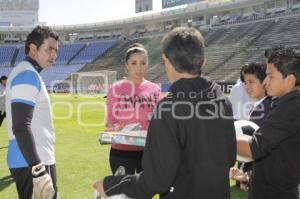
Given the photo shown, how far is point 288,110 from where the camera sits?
8.74ft

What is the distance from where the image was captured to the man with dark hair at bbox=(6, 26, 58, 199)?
301 cm

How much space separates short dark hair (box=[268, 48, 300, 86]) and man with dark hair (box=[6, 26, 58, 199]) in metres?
1.79

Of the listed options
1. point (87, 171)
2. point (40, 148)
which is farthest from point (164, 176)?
point (87, 171)

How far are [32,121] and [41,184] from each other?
1.85ft

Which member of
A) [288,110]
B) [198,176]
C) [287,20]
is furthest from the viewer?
[287,20]

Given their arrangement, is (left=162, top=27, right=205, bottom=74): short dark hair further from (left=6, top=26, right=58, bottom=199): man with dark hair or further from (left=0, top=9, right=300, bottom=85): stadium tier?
(left=0, top=9, right=300, bottom=85): stadium tier

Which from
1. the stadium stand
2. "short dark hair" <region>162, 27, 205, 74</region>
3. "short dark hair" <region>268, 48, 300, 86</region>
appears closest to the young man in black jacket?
"short dark hair" <region>162, 27, 205, 74</region>

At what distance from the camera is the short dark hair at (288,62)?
9.17 feet

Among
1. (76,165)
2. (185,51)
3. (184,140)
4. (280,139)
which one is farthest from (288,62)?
(76,165)

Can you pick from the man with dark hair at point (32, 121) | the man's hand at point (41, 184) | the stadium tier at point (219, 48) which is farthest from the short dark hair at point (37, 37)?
the stadium tier at point (219, 48)

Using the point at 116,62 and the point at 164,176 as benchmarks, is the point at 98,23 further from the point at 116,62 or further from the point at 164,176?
the point at 164,176

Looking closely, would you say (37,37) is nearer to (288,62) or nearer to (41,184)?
(41,184)

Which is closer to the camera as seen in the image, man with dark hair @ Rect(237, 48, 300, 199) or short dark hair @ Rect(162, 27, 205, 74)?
short dark hair @ Rect(162, 27, 205, 74)

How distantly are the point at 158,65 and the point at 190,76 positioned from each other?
47.6 metres
